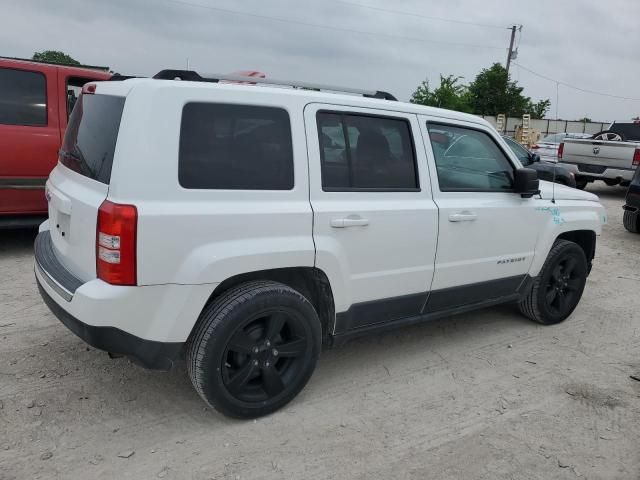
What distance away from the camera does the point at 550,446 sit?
2.92 m

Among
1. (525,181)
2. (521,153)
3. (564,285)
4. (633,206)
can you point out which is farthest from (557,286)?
(521,153)

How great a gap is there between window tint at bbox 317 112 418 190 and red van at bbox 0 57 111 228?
3.71 m

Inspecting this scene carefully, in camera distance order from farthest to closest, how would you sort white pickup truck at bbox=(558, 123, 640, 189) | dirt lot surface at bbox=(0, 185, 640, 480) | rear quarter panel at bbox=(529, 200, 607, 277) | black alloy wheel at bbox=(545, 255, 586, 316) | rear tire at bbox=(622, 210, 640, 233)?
white pickup truck at bbox=(558, 123, 640, 189), rear tire at bbox=(622, 210, 640, 233), black alloy wheel at bbox=(545, 255, 586, 316), rear quarter panel at bbox=(529, 200, 607, 277), dirt lot surface at bbox=(0, 185, 640, 480)

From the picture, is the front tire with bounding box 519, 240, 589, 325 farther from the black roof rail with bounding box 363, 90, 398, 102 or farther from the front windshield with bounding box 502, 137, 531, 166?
the front windshield with bounding box 502, 137, 531, 166

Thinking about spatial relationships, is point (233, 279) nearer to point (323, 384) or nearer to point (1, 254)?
point (323, 384)

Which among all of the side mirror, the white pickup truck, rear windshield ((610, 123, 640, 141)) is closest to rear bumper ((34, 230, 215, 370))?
the side mirror

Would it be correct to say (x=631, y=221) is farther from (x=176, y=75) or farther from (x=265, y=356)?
(x=176, y=75)

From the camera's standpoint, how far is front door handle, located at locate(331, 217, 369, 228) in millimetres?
3016

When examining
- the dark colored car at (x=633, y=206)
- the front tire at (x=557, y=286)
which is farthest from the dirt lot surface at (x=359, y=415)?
the dark colored car at (x=633, y=206)

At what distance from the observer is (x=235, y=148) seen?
9.06ft

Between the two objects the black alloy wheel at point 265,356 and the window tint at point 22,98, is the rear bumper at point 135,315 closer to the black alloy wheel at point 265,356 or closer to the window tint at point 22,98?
the black alloy wheel at point 265,356

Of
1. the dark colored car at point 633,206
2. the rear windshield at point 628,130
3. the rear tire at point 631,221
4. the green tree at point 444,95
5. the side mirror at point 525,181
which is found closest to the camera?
the side mirror at point 525,181

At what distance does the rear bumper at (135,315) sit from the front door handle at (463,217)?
5.66ft

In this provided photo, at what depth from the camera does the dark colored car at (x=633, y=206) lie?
8.28 metres
